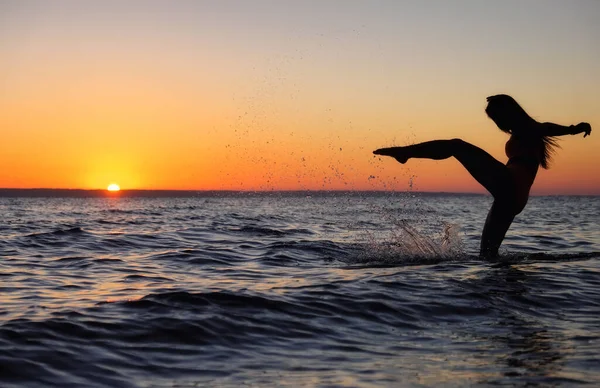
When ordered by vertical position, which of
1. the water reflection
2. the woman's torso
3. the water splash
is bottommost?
the water reflection

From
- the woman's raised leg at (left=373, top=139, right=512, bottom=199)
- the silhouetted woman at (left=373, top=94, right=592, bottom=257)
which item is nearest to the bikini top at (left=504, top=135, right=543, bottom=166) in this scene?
the silhouetted woman at (left=373, top=94, right=592, bottom=257)

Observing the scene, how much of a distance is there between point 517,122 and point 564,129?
2.19 feet

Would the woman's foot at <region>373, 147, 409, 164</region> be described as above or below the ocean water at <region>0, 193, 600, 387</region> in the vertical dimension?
above

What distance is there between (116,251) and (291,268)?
16.5 ft

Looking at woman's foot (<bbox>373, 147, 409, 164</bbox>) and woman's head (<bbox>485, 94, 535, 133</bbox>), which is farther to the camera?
woman's head (<bbox>485, 94, 535, 133</bbox>)

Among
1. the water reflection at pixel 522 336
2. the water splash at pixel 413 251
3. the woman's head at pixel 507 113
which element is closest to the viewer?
the water reflection at pixel 522 336

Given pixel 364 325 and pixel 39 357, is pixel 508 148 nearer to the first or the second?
pixel 364 325

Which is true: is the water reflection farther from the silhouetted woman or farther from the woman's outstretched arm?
the woman's outstretched arm

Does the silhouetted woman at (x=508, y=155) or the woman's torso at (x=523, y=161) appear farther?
the woman's torso at (x=523, y=161)

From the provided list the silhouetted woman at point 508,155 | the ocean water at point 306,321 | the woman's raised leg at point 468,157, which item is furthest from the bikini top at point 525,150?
the ocean water at point 306,321

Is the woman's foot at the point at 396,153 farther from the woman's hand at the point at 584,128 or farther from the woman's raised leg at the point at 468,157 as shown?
the woman's hand at the point at 584,128

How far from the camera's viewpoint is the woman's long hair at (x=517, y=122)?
9766 millimetres

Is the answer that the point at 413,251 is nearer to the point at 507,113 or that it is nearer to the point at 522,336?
the point at 507,113

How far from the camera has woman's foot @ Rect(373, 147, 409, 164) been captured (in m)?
8.80
